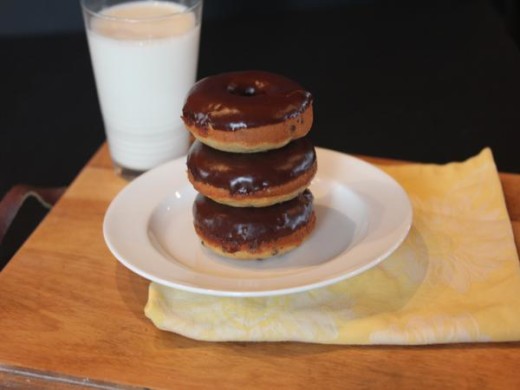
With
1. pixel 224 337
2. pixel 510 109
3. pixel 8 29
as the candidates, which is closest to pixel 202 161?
pixel 224 337

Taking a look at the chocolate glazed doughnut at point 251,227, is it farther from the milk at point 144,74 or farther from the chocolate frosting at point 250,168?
the milk at point 144,74

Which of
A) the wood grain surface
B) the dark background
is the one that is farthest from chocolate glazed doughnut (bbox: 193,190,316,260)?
the dark background

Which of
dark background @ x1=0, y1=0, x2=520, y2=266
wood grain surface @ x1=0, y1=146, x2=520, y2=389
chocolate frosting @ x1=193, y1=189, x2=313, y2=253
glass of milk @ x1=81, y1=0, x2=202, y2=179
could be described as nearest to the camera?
wood grain surface @ x1=0, y1=146, x2=520, y2=389

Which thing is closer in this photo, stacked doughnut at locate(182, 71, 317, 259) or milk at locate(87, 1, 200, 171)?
stacked doughnut at locate(182, 71, 317, 259)

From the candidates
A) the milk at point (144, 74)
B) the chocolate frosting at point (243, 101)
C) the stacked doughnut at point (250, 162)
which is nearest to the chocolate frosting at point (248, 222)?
the stacked doughnut at point (250, 162)

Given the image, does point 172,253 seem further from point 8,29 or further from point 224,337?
point 8,29

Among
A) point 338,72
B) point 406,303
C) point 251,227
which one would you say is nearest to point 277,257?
point 251,227

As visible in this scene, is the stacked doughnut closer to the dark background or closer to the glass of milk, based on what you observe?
the glass of milk
